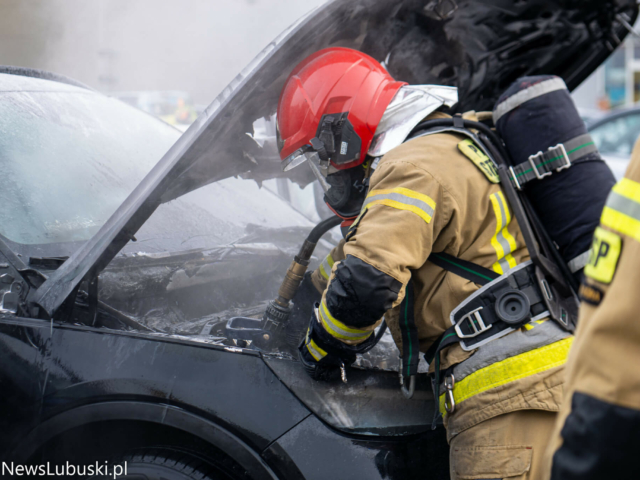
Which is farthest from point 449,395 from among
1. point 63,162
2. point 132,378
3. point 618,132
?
point 618,132

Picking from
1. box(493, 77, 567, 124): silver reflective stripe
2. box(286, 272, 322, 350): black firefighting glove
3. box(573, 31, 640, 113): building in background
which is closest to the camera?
box(493, 77, 567, 124): silver reflective stripe

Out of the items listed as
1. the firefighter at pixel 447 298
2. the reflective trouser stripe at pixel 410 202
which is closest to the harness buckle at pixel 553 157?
the firefighter at pixel 447 298

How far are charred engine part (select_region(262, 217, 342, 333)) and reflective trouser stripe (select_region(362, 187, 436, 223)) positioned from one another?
0.61 m

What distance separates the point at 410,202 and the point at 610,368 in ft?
2.47

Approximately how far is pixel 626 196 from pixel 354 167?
4.01ft

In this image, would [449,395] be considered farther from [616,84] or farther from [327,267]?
[616,84]

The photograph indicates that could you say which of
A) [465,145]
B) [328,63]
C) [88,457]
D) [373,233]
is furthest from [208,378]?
[328,63]

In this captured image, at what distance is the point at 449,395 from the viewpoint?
139cm

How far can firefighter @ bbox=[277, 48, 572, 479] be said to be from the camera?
1.29m

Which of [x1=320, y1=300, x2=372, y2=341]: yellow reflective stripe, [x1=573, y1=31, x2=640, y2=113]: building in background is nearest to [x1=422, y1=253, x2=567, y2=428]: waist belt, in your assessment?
[x1=320, y1=300, x2=372, y2=341]: yellow reflective stripe

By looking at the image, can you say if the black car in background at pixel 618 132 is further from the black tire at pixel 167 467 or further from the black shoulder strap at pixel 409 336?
the black tire at pixel 167 467

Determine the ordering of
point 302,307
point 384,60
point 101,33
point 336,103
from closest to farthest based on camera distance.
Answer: point 336,103
point 302,307
point 384,60
point 101,33

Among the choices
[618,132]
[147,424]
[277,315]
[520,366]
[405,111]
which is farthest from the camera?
[618,132]

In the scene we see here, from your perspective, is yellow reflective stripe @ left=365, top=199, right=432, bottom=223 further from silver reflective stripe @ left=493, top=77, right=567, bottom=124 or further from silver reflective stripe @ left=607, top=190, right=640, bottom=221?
silver reflective stripe @ left=607, top=190, right=640, bottom=221
